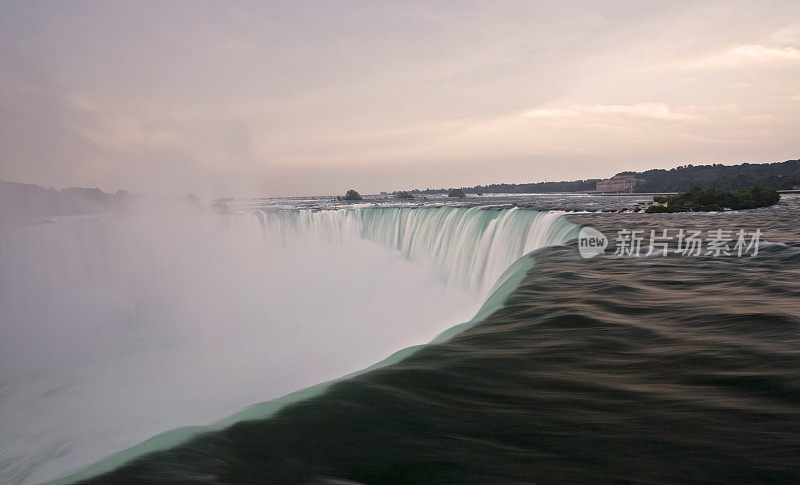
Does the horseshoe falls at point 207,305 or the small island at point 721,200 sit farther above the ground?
the small island at point 721,200

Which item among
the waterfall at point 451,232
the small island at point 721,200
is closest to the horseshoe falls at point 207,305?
the waterfall at point 451,232

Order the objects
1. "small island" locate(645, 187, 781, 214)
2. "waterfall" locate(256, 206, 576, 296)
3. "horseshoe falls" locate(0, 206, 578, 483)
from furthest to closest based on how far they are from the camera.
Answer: "small island" locate(645, 187, 781, 214) → "waterfall" locate(256, 206, 576, 296) → "horseshoe falls" locate(0, 206, 578, 483)

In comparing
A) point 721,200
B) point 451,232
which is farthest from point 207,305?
point 721,200

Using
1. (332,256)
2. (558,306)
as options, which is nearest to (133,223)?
(332,256)

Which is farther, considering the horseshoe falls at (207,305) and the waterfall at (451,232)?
the waterfall at (451,232)

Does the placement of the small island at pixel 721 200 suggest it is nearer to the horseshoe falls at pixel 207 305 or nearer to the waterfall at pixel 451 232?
the waterfall at pixel 451 232

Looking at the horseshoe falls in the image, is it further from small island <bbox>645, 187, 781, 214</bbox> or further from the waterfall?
small island <bbox>645, 187, 781, 214</bbox>

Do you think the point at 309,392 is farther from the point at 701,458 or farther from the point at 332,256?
the point at 332,256

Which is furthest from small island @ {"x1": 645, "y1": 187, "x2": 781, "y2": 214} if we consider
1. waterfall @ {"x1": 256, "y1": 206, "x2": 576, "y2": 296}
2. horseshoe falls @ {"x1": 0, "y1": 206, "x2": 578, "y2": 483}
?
horseshoe falls @ {"x1": 0, "y1": 206, "x2": 578, "y2": 483}

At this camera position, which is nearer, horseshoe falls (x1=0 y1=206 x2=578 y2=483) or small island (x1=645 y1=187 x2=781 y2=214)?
horseshoe falls (x1=0 y1=206 x2=578 y2=483)

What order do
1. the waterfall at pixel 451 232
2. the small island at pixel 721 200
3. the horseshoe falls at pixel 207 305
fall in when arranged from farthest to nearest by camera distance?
1. the small island at pixel 721 200
2. the waterfall at pixel 451 232
3. the horseshoe falls at pixel 207 305
